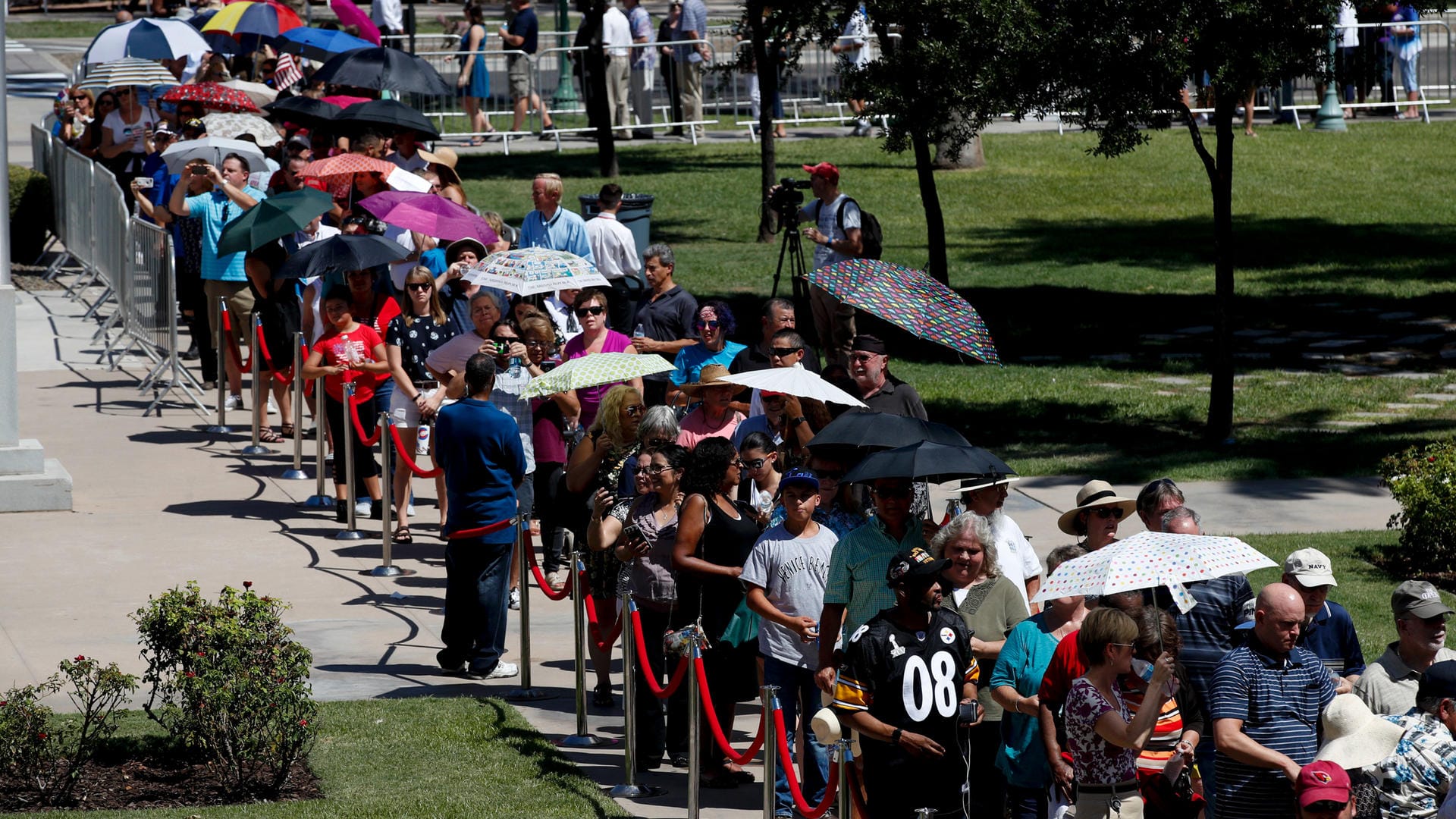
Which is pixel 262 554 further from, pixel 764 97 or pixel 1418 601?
pixel 764 97

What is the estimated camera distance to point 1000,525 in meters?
8.53

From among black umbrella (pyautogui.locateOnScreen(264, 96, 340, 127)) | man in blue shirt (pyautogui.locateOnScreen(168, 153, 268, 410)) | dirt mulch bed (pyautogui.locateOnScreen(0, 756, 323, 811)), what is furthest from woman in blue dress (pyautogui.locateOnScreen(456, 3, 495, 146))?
dirt mulch bed (pyautogui.locateOnScreen(0, 756, 323, 811))

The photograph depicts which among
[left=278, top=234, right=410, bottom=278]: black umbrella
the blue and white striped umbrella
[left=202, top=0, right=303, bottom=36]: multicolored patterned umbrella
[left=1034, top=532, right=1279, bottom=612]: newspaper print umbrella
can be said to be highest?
[left=202, top=0, right=303, bottom=36]: multicolored patterned umbrella

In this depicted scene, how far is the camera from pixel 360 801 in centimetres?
869

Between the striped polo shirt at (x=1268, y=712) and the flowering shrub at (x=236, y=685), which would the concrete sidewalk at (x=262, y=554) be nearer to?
the flowering shrub at (x=236, y=685)

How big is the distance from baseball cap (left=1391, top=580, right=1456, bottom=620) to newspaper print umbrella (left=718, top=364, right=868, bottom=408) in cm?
309

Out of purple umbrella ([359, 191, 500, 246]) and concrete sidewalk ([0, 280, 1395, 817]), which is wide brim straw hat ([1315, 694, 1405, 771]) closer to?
concrete sidewalk ([0, 280, 1395, 817])

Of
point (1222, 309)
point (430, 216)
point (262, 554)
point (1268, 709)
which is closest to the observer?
point (1268, 709)

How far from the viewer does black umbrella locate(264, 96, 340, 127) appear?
60.6ft

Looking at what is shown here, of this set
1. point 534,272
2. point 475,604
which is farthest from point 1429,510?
point 475,604

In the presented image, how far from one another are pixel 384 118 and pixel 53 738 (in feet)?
31.0

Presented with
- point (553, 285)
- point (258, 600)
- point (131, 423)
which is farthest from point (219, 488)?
point (258, 600)

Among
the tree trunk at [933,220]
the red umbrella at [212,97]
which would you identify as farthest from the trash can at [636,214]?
the red umbrella at [212,97]

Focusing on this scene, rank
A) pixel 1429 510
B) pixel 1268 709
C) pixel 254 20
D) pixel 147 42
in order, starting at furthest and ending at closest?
pixel 254 20
pixel 147 42
pixel 1429 510
pixel 1268 709
